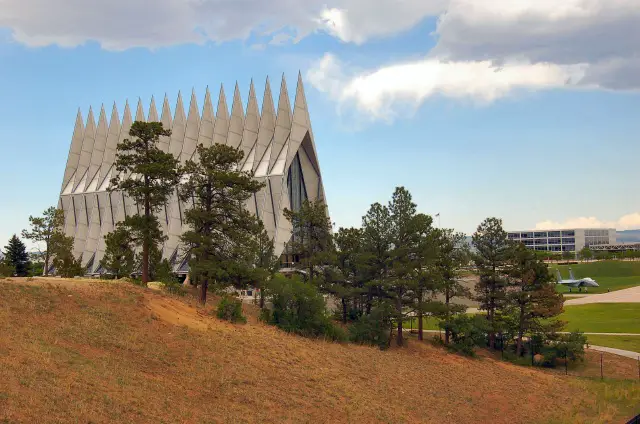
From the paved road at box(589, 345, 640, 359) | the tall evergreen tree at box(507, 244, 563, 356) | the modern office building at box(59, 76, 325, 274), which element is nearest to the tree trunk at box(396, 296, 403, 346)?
the tall evergreen tree at box(507, 244, 563, 356)

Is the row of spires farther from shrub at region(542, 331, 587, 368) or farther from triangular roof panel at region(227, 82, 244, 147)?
shrub at region(542, 331, 587, 368)

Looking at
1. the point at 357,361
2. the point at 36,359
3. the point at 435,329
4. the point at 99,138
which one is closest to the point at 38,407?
the point at 36,359

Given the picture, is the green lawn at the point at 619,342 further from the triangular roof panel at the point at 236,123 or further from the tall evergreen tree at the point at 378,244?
the triangular roof panel at the point at 236,123

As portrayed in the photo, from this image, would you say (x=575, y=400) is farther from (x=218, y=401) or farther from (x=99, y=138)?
(x=99, y=138)

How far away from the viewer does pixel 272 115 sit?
68.3 m

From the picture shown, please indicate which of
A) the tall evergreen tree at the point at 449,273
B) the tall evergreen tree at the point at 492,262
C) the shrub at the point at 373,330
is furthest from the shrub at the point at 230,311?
the tall evergreen tree at the point at 492,262

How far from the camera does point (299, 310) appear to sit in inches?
1293

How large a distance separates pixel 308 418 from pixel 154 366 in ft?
17.8

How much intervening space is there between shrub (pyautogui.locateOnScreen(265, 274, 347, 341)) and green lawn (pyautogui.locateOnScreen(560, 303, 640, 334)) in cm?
2391

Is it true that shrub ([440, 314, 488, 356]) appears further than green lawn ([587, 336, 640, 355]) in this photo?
Result: No

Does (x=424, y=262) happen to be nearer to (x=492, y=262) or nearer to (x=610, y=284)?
(x=492, y=262)

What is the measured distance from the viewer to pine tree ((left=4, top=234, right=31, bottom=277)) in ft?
195

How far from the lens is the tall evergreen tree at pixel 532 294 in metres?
38.6

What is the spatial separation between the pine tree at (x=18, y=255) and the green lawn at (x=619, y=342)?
5219cm
